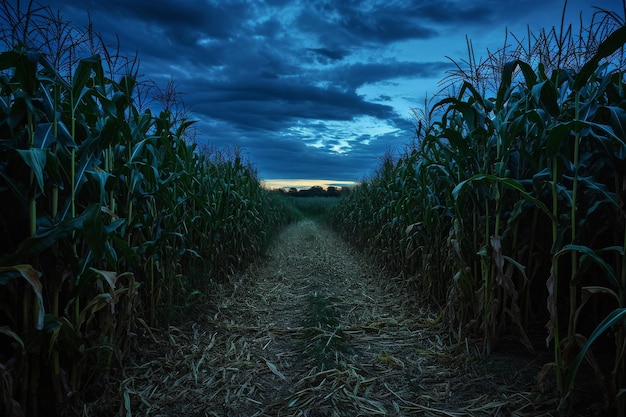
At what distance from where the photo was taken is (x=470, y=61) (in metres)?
3.80

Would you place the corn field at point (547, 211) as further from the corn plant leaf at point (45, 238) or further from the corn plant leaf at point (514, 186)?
the corn plant leaf at point (45, 238)

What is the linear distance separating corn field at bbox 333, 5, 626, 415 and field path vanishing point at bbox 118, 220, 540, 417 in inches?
13.8

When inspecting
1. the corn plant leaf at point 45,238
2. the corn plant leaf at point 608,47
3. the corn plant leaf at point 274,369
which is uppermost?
the corn plant leaf at point 608,47

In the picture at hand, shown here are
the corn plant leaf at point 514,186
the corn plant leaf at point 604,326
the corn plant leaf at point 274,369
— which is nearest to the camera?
the corn plant leaf at point 604,326

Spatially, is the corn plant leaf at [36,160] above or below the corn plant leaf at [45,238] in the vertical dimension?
above

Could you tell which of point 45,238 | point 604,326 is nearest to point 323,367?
point 604,326

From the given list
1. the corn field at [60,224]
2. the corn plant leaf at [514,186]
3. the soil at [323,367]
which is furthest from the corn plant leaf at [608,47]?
the corn field at [60,224]

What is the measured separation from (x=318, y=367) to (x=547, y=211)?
82.2 inches

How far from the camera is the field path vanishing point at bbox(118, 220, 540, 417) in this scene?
257cm

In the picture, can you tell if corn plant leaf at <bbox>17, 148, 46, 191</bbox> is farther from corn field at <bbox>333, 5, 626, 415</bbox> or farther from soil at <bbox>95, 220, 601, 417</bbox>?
corn field at <bbox>333, 5, 626, 415</bbox>

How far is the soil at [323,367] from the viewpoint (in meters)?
2.55

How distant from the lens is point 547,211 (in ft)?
7.20

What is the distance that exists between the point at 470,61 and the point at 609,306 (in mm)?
2549

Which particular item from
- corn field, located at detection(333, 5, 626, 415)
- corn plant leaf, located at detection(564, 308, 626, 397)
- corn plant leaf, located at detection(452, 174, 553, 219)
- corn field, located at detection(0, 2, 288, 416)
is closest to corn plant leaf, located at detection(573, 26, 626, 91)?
corn field, located at detection(333, 5, 626, 415)
